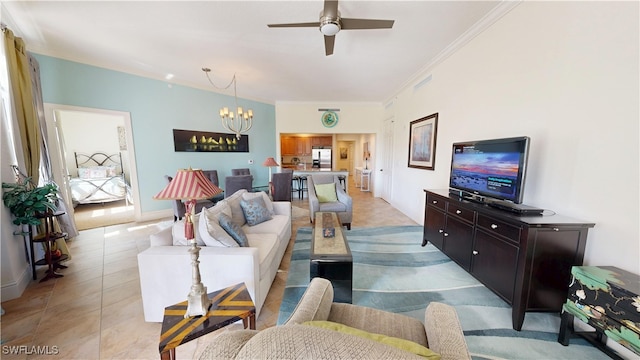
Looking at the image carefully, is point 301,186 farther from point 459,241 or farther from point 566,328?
point 566,328

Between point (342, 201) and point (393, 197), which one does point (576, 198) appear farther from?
point (393, 197)

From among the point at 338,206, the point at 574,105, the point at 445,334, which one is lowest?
the point at 338,206

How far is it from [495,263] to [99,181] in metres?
7.44

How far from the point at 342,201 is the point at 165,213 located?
12.4 feet

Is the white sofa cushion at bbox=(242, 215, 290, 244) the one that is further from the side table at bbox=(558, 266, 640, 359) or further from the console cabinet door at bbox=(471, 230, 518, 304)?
the side table at bbox=(558, 266, 640, 359)

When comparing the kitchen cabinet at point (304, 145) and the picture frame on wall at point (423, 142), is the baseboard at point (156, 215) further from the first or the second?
the kitchen cabinet at point (304, 145)

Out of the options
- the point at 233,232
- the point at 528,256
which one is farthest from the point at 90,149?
the point at 528,256

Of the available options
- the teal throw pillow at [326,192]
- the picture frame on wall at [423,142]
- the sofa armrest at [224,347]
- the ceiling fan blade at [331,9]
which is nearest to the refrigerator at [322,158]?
the picture frame on wall at [423,142]

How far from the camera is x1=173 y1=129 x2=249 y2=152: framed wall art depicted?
15.8ft

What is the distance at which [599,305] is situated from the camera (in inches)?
52.6

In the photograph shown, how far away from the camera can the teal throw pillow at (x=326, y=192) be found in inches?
158

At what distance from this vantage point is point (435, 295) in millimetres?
2090

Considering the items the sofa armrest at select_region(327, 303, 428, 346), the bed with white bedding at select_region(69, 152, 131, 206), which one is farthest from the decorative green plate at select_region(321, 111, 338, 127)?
the sofa armrest at select_region(327, 303, 428, 346)

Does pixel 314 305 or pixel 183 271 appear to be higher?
pixel 314 305
